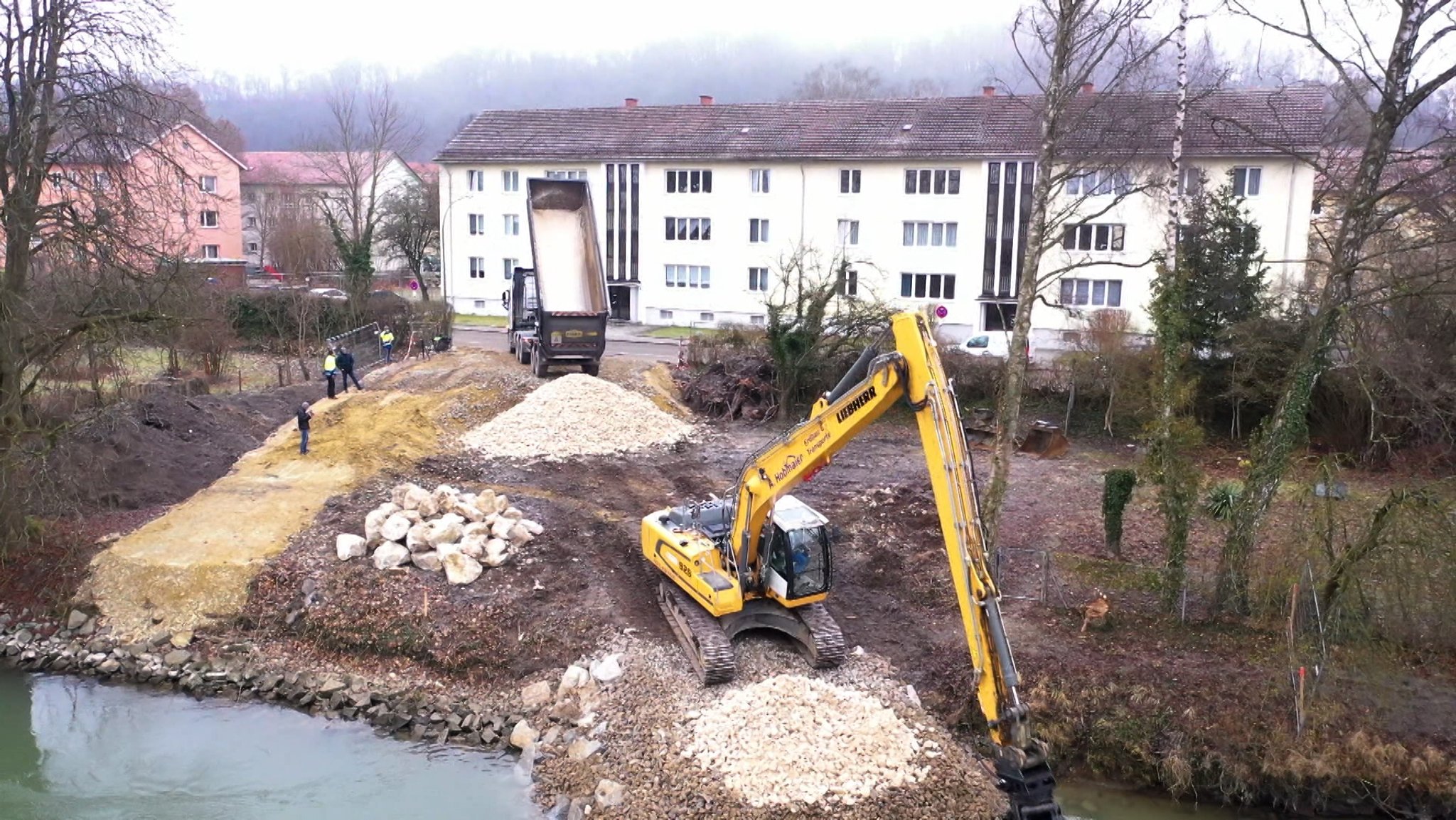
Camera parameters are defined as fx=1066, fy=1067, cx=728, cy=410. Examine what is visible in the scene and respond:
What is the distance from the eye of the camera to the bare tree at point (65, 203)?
1545 centimetres

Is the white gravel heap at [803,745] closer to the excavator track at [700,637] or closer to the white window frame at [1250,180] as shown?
the excavator track at [700,637]

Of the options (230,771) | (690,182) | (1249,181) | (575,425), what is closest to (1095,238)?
(1249,181)

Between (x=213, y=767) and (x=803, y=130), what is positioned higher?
(x=803, y=130)

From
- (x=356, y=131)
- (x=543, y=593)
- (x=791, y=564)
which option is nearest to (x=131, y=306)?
(x=543, y=593)

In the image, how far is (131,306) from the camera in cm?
1683

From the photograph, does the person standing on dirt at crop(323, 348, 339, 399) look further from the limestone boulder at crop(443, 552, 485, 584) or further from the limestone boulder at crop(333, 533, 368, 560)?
the limestone boulder at crop(443, 552, 485, 584)

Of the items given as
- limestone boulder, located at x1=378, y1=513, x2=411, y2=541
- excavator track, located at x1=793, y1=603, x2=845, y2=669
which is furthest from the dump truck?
excavator track, located at x1=793, y1=603, x2=845, y2=669

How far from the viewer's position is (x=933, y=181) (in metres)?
37.4

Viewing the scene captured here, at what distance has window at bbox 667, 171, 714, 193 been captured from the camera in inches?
1608

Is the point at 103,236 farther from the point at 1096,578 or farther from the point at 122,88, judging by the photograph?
the point at 1096,578

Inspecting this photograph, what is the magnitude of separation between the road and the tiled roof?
760cm

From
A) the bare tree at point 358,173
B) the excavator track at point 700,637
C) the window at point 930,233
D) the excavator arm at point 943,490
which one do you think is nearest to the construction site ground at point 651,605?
the excavator track at point 700,637

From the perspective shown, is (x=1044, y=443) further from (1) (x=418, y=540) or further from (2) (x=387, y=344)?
(2) (x=387, y=344)

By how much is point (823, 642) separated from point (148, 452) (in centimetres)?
1358
